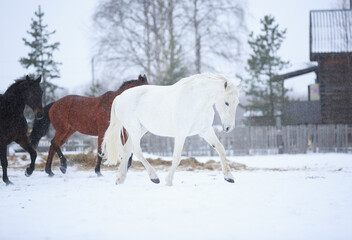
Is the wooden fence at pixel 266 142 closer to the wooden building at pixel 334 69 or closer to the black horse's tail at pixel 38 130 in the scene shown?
the wooden building at pixel 334 69

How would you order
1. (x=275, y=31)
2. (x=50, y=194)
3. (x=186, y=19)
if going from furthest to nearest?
(x=186, y=19) < (x=275, y=31) < (x=50, y=194)

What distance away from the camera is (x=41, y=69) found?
19.9 m

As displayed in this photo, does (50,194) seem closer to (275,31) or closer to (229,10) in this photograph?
(275,31)

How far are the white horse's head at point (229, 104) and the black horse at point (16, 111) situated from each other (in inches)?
129

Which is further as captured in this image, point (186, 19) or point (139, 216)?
point (186, 19)

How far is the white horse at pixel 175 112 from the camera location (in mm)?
4945

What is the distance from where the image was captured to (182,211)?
12.5ft

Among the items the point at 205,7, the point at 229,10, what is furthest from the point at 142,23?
the point at 229,10

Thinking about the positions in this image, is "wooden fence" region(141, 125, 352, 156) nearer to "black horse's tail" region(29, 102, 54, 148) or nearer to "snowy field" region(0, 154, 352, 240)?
"black horse's tail" region(29, 102, 54, 148)

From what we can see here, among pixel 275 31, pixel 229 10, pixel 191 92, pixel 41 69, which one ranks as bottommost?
pixel 191 92

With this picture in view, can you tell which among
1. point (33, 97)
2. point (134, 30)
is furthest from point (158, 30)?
point (33, 97)

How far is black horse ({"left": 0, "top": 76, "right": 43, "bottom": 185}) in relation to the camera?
619 cm

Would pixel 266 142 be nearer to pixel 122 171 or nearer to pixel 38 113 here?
pixel 122 171

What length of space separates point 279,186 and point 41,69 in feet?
57.2
